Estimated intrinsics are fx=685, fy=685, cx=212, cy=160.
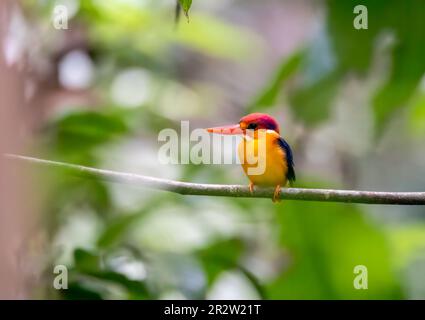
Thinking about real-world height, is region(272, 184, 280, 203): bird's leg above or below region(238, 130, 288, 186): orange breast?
below

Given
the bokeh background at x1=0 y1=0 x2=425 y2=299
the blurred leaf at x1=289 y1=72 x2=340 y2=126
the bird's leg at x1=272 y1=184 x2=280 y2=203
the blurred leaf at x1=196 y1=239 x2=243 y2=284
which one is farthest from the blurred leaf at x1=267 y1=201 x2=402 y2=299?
the bird's leg at x1=272 y1=184 x2=280 y2=203

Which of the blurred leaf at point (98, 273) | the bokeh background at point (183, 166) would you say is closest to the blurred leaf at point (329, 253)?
the bokeh background at point (183, 166)

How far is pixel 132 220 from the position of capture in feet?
7.03

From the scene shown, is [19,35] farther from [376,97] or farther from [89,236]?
[376,97]

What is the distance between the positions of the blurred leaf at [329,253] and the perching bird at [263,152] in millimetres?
842

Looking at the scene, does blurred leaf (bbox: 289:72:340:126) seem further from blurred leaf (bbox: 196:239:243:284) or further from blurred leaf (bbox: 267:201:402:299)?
blurred leaf (bbox: 196:239:243:284)

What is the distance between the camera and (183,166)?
2.31 m

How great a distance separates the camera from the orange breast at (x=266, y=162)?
1.34 m

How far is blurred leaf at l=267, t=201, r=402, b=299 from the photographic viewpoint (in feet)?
7.19

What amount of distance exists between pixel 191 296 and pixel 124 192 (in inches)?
38.1

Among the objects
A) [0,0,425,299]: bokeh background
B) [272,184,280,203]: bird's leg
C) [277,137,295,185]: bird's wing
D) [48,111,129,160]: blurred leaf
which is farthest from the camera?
[48,111,129,160]: blurred leaf

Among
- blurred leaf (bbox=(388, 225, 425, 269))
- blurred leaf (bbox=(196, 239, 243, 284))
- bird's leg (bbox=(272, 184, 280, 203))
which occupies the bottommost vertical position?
bird's leg (bbox=(272, 184, 280, 203))

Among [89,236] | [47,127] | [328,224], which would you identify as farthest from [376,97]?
Result: [89,236]

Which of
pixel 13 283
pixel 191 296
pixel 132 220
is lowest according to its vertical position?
pixel 13 283
